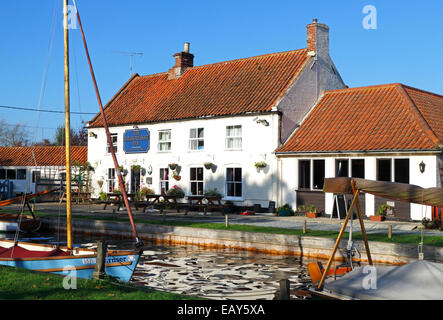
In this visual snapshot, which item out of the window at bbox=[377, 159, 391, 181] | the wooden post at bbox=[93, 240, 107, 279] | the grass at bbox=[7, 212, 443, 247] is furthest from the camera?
the window at bbox=[377, 159, 391, 181]

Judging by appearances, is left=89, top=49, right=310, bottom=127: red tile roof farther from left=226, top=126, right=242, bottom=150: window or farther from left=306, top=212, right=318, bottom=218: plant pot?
left=306, top=212, right=318, bottom=218: plant pot

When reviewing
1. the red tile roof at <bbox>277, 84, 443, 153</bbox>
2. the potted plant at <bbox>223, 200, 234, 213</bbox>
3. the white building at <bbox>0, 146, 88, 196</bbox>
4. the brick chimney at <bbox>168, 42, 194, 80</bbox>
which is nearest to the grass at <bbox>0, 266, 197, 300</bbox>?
the red tile roof at <bbox>277, 84, 443, 153</bbox>

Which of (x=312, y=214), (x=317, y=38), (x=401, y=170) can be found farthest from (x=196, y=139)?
(x=401, y=170)

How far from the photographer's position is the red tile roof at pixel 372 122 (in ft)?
75.3

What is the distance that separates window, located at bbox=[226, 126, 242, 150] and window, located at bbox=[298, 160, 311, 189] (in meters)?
3.95

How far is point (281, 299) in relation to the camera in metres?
7.95

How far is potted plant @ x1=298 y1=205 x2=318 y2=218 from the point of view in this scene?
81.6 ft

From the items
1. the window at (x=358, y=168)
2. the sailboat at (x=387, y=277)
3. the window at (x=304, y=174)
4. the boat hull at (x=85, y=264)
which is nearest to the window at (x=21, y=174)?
the window at (x=304, y=174)

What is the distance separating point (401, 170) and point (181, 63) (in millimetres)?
18390

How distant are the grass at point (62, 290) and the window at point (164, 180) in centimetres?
2068
